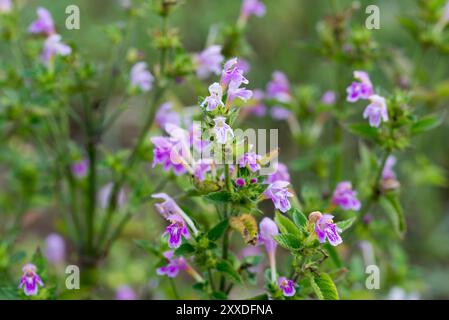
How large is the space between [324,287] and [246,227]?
0.92 feet

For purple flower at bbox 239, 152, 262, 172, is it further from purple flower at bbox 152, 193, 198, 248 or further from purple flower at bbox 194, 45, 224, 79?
purple flower at bbox 194, 45, 224, 79

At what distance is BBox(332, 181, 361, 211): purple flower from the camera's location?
83.8 inches

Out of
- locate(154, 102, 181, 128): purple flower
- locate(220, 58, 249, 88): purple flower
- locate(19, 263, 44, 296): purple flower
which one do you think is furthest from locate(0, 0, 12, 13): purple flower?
locate(220, 58, 249, 88): purple flower

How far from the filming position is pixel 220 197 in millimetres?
1715

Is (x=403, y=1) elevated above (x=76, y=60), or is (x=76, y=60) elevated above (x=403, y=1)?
(x=403, y=1)

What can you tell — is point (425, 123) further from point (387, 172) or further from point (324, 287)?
point (324, 287)

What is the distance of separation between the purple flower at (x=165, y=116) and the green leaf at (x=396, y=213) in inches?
34.7

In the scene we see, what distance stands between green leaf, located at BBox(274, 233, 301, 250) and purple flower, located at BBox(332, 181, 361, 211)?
0.47 meters

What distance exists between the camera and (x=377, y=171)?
227cm

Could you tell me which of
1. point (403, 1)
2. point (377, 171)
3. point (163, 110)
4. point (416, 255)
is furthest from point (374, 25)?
point (403, 1)

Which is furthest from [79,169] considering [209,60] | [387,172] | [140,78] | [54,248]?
[387,172]

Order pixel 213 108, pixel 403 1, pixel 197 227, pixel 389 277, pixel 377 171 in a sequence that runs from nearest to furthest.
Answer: pixel 213 108, pixel 197 227, pixel 377 171, pixel 389 277, pixel 403 1

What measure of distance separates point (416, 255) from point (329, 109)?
1.83 meters
